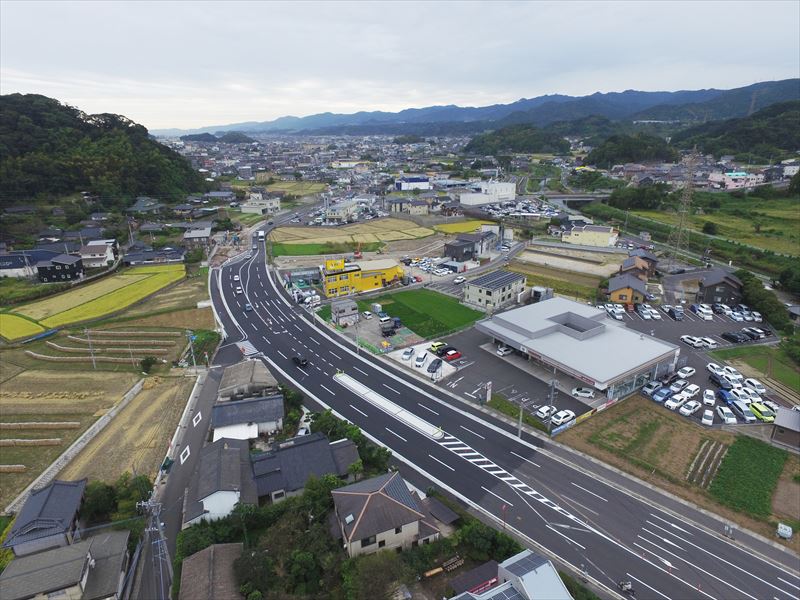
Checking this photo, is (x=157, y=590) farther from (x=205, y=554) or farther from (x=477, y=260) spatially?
(x=477, y=260)

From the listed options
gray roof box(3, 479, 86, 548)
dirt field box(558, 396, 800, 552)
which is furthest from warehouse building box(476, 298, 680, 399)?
gray roof box(3, 479, 86, 548)

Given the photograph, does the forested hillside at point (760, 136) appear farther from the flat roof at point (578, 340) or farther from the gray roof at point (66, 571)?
the gray roof at point (66, 571)

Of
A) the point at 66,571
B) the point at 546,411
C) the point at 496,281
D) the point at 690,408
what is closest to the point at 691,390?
the point at 690,408

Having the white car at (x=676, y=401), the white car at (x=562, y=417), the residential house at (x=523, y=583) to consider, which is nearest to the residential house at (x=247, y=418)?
the residential house at (x=523, y=583)

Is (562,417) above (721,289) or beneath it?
beneath

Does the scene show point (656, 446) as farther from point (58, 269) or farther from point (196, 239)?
point (196, 239)
